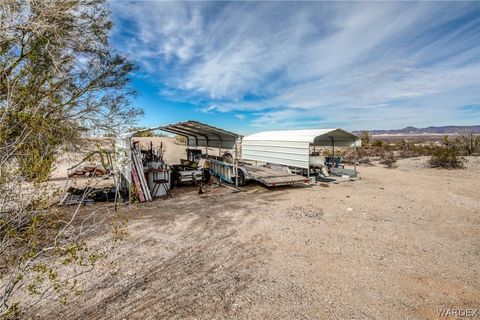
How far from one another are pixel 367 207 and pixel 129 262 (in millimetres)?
7567

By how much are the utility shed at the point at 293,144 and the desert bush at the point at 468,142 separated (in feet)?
50.3

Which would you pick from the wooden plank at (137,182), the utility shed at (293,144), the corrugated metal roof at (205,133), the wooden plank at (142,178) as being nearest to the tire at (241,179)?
the corrugated metal roof at (205,133)

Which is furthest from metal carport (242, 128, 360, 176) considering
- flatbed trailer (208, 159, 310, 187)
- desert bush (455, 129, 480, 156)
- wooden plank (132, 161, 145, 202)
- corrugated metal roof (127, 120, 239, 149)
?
desert bush (455, 129, 480, 156)

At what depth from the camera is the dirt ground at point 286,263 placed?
348 centimetres

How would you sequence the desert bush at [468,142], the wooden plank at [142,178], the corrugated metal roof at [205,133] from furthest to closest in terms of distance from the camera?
1. the desert bush at [468,142]
2. the corrugated metal roof at [205,133]
3. the wooden plank at [142,178]

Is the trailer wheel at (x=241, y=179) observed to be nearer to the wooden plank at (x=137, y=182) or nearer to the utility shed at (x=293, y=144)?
the utility shed at (x=293, y=144)

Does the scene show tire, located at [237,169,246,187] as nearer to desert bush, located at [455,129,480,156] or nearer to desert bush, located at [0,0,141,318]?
desert bush, located at [0,0,141,318]

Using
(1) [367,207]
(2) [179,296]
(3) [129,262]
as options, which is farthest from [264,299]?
(1) [367,207]

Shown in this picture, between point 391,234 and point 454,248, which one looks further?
point 391,234

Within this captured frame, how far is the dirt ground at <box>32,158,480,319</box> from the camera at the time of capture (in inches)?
137

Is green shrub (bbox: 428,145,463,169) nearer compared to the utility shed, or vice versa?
the utility shed

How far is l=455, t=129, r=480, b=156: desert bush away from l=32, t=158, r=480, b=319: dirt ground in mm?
18225

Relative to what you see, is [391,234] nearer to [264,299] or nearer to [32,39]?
[264,299]

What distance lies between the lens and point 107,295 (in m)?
3.72
